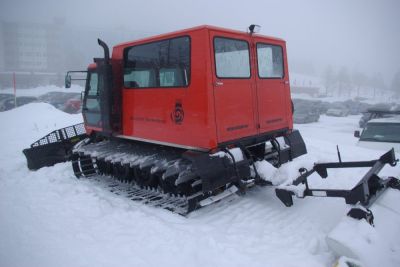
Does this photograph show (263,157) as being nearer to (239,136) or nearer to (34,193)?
(239,136)

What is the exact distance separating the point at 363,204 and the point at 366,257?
0.80 meters

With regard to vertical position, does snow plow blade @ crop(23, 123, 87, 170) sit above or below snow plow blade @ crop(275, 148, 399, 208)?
above

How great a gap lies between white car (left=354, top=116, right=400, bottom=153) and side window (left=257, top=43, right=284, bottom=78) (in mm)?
4106

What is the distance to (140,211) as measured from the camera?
527cm

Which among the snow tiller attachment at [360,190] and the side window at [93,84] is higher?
the side window at [93,84]

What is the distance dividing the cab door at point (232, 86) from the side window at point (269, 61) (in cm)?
38

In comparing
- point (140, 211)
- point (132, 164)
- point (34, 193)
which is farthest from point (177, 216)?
point (34, 193)

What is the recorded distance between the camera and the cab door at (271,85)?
5789mm

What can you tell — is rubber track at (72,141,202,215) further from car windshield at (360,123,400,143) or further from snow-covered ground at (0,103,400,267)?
car windshield at (360,123,400,143)

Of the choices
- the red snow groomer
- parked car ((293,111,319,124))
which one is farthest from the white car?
parked car ((293,111,319,124))

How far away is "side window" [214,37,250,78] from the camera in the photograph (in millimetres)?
4996

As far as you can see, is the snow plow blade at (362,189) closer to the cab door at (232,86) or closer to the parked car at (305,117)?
the cab door at (232,86)

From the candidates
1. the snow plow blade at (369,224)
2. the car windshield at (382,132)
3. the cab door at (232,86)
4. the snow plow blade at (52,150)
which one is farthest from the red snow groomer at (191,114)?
the car windshield at (382,132)

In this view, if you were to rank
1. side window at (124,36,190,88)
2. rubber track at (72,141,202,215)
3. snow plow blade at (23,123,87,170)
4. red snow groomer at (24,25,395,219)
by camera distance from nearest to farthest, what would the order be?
1. red snow groomer at (24,25,395,219)
2. side window at (124,36,190,88)
3. rubber track at (72,141,202,215)
4. snow plow blade at (23,123,87,170)
